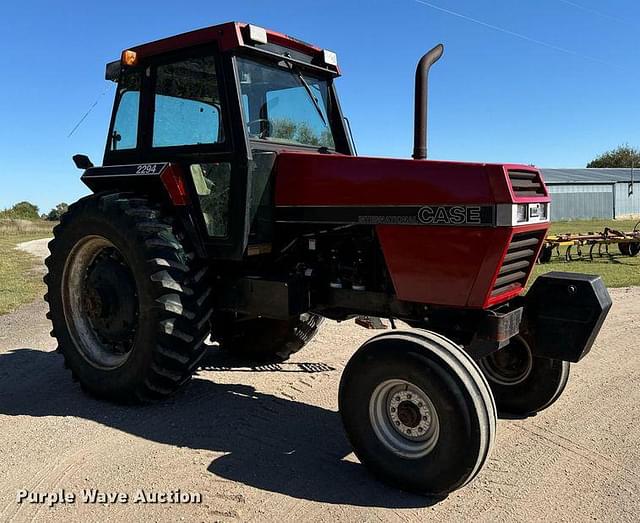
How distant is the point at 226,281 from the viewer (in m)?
4.48

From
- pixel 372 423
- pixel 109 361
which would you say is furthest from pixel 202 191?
pixel 372 423

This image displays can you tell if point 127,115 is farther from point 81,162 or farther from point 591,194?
point 591,194

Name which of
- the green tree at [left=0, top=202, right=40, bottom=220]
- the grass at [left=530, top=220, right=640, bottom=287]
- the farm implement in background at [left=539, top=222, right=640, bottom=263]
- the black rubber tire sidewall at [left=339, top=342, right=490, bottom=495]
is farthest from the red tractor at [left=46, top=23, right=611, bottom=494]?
the green tree at [left=0, top=202, right=40, bottom=220]

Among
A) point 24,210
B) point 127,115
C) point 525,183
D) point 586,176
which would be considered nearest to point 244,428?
point 525,183

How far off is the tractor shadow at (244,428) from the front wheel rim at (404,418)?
0.82 ft

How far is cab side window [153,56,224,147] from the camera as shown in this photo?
4281 mm

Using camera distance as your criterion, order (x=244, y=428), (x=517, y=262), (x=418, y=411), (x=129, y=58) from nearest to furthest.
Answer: (x=418, y=411), (x=517, y=262), (x=244, y=428), (x=129, y=58)

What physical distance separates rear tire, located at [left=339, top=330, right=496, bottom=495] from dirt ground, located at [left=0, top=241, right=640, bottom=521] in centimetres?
17

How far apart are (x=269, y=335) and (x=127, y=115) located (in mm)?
2336

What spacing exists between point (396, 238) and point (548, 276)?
1.03 meters

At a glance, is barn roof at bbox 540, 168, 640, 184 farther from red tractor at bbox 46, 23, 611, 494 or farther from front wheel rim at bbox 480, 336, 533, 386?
red tractor at bbox 46, 23, 611, 494

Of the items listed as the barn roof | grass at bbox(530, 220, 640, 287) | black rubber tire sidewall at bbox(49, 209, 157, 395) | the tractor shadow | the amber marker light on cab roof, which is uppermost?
the barn roof

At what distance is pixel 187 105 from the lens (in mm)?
4445

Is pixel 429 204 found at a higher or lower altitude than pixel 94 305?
higher
